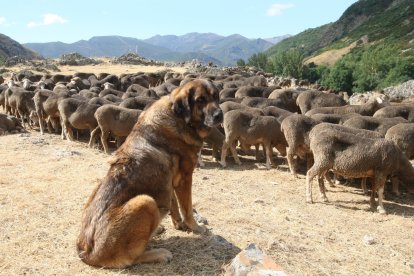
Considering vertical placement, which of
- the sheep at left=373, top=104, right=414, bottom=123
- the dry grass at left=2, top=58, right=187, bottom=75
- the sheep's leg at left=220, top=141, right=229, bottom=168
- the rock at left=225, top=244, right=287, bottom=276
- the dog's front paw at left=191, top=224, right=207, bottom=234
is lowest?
the sheep's leg at left=220, top=141, right=229, bottom=168

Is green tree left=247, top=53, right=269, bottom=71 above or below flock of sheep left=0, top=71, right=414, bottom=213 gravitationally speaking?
above

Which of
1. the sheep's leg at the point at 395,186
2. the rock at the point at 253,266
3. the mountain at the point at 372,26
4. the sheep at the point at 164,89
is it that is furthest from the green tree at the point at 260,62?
the rock at the point at 253,266

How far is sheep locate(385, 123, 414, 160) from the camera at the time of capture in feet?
36.0

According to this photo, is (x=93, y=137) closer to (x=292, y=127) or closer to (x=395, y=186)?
(x=292, y=127)

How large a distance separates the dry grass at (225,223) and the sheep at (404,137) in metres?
1.53

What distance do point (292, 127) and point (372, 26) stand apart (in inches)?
4757

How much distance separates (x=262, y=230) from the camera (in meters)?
6.79

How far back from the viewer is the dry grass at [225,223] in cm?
545

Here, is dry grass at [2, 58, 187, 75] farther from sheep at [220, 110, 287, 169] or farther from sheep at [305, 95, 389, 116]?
sheep at [220, 110, 287, 169]

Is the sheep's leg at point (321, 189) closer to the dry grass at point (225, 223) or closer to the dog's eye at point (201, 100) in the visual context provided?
the dry grass at point (225, 223)

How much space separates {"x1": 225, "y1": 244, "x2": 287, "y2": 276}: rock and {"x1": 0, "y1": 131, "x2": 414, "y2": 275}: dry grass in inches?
19.8

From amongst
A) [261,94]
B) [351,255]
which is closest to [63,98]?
[261,94]

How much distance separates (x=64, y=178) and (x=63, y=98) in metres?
6.32

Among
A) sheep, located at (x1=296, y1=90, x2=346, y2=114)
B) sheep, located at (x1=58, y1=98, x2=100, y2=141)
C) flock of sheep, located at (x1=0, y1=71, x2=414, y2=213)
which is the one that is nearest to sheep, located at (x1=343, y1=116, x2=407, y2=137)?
flock of sheep, located at (x1=0, y1=71, x2=414, y2=213)
